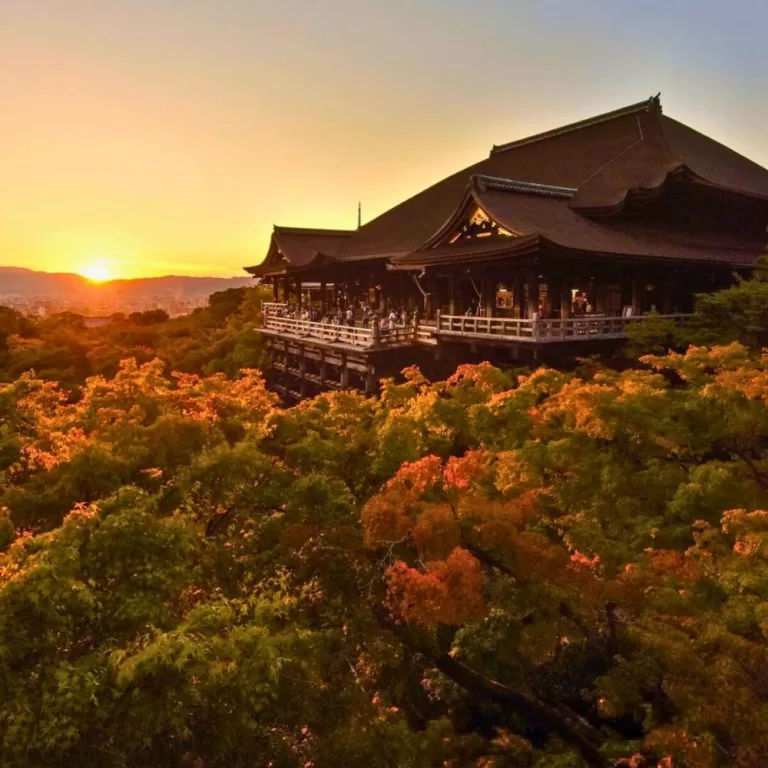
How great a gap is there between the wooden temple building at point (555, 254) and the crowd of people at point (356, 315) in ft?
0.73

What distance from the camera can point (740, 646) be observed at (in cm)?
717

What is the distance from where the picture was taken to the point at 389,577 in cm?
846

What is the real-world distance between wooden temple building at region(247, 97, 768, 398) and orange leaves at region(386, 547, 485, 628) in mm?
10043

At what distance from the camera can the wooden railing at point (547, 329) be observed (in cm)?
1673

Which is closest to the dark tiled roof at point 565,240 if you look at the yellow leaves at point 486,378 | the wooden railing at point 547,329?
the wooden railing at point 547,329

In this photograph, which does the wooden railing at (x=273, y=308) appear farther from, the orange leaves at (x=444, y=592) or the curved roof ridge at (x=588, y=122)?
the orange leaves at (x=444, y=592)

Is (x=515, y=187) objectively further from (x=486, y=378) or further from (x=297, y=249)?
(x=297, y=249)

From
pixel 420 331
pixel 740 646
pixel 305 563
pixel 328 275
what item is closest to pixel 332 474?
pixel 305 563

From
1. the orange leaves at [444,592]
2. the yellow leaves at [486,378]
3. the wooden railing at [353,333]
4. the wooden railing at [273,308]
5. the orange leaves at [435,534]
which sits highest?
the wooden railing at [273,308]

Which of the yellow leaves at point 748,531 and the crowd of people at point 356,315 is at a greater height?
the crowd of people at point 356,315

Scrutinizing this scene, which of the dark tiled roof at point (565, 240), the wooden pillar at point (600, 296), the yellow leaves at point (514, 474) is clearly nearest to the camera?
the yellow leaves at point (514, 474)

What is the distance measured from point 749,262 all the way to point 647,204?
4214 mm

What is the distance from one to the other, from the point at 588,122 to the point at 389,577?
30.4 metres

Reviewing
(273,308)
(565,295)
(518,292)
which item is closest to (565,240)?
(565,295)
